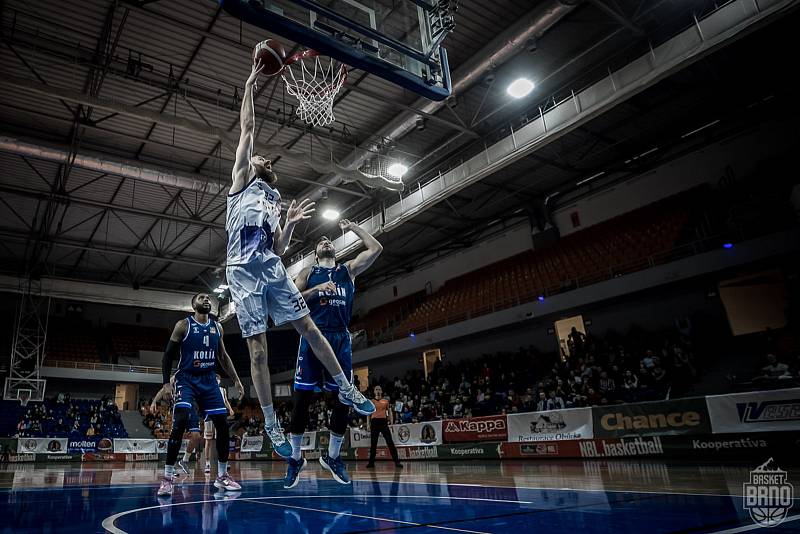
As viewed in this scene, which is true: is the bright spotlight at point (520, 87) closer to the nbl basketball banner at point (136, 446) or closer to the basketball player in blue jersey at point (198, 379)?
the basketball player in blue jersey at point (198, 379)

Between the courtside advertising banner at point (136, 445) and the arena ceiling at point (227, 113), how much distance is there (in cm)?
787

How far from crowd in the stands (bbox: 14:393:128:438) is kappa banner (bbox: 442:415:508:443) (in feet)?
58.7

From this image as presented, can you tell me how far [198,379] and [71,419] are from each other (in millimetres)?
24542

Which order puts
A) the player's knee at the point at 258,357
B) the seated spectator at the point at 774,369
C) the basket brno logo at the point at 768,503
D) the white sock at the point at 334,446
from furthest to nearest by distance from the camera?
the seated spectator at the point at 774,369 → the white sock at the point at 334,446 → the player's knee at the point at 258,357 → the basket brno logo at the point at 768,503

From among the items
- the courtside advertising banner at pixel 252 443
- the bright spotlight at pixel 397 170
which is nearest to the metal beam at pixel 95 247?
the courtside advertising banner at pixel 252 443

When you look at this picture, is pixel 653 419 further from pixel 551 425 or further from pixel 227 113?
pixel 227 113

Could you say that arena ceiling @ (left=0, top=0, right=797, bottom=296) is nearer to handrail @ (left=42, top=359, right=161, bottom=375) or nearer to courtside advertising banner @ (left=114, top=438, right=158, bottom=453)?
handrail @ (left=42, top=359, right=161, bottom=375)

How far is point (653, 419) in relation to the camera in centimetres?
927

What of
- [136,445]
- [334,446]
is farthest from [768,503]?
[136,445]

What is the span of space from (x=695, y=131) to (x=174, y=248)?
21.6 m

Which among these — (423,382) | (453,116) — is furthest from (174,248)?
(453,116)

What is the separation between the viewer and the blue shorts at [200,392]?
5457 millimetres

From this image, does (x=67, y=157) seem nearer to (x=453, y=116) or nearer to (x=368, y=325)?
(x=453, y=116)

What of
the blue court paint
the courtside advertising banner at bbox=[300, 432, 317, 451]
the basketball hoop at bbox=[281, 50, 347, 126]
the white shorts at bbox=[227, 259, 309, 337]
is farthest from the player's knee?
the courtside advertising banner at bbox=[300, 432, 317, 451]
